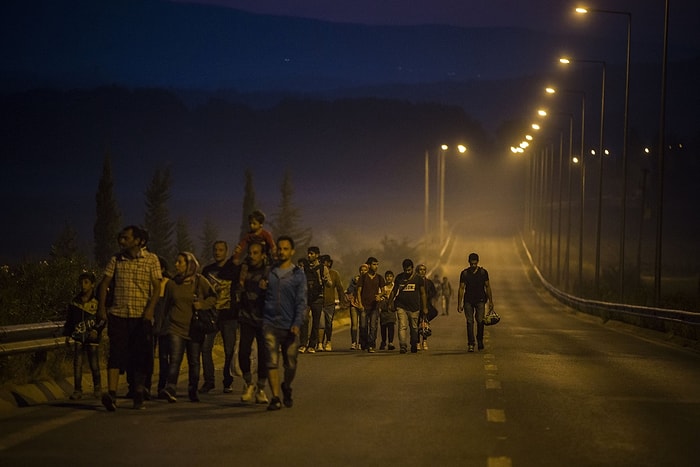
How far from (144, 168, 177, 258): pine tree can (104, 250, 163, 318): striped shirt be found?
→ 381ft

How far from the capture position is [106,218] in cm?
11388

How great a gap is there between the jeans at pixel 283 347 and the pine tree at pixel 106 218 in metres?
99.6

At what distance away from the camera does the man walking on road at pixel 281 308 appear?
1412 centimetres

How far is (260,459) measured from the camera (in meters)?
10.6

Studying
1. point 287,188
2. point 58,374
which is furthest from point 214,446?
point 287,188

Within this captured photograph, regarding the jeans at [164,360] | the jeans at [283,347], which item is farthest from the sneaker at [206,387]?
the jeans at [283,347]

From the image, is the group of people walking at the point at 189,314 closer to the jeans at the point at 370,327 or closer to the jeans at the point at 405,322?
the jeans at the point at 405,322

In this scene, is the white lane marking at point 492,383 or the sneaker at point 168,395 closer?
the sneaker at point 168,395

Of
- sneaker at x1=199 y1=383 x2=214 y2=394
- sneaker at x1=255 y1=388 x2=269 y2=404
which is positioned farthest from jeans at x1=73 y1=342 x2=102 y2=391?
sneaker at x1=255 y1=388 x2=269 y2=404

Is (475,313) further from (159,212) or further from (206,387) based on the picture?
(159,212)

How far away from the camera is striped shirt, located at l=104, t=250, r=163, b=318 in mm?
14203

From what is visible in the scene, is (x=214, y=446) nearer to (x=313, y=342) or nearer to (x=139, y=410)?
(x=139, y=410)

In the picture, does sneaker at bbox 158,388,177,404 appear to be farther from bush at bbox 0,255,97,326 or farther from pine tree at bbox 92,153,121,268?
pine tree at bbox 92,153,121,268

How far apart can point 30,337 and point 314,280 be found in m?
8.85
